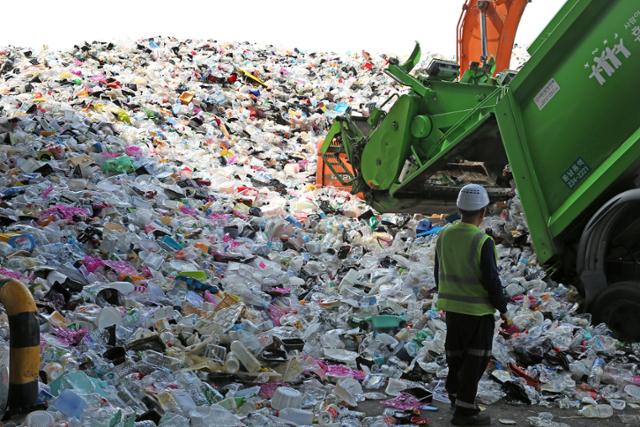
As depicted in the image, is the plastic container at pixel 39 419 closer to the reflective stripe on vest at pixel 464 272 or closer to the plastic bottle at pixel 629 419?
the reflective stripe on vest at pixel 464 272

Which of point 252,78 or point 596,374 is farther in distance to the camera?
point 252,78

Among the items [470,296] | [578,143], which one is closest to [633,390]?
[470,296]

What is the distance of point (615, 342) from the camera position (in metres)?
4.47

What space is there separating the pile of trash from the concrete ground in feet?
0.17

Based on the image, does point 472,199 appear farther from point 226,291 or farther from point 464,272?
point 226,291

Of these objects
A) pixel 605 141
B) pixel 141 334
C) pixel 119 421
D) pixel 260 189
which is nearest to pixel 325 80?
pixel 260 189

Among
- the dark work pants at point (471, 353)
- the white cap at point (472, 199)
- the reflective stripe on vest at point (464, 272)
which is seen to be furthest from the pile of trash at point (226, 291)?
the white cap at point (472, 199)

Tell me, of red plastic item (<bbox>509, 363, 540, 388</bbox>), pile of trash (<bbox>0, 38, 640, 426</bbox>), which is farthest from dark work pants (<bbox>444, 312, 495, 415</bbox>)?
red plastic item (<bbox>509, 363, 540, 388</bbox>)

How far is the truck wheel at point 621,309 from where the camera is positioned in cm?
449

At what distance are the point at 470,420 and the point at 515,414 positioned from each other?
1.04 feet

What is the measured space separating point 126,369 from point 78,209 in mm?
2694

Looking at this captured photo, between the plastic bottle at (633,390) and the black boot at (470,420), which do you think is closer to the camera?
the black boot at (470,420)

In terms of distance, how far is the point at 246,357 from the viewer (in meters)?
3.91

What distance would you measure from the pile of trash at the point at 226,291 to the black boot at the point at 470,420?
0.22 meters
